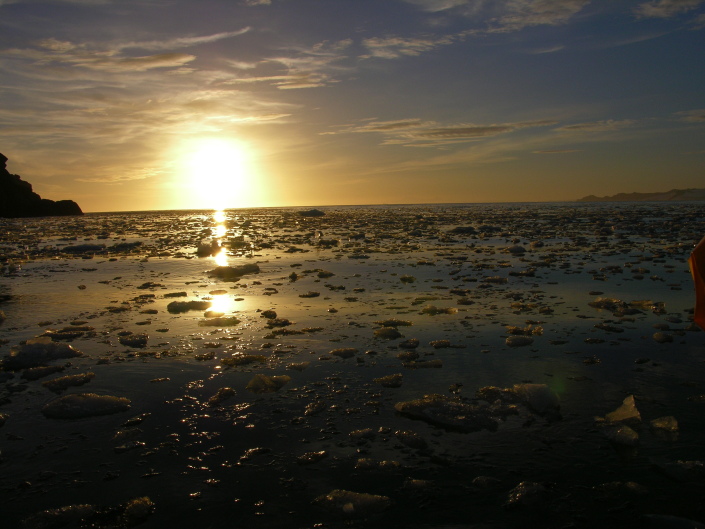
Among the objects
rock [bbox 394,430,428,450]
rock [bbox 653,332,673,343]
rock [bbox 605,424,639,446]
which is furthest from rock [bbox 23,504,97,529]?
rock [bbox 653,332,673,343]

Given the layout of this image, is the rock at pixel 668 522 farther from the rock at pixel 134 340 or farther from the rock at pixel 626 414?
the rock at pixel 134 340

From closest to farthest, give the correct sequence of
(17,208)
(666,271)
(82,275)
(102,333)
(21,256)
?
1. (102,333)
2. (666,271)
3. (82,275)
4. (21,256)
5. (17,208)

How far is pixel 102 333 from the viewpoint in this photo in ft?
24.7

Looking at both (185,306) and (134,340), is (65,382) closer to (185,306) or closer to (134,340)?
(134,340)

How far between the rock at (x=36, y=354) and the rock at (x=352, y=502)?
14.8 ft

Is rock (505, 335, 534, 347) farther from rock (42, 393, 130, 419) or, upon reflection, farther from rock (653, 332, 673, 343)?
rock (42, 393, 130, 419)

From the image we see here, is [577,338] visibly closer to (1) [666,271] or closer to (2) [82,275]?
(1) [666,271]

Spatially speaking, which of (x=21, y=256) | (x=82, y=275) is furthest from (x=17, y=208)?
(x=82, y=275)

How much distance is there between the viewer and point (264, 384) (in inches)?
207

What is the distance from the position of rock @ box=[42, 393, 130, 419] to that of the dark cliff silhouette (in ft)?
234

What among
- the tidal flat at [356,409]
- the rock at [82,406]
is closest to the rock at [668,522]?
the tidal flat at [356,409]

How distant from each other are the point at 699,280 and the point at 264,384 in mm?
4195

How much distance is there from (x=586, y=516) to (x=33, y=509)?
358 cm

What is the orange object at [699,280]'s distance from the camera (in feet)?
14.3
